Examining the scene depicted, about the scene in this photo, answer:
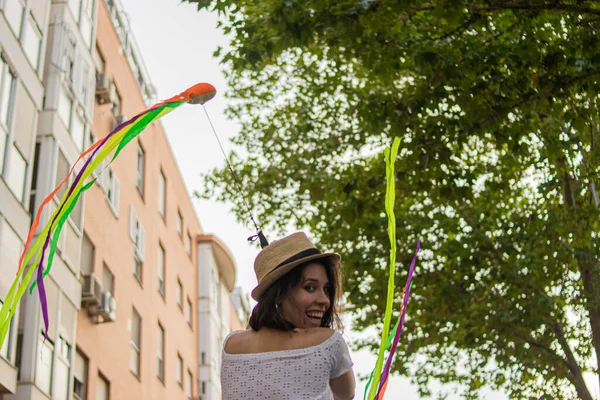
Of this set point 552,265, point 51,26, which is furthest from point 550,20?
point 51,26

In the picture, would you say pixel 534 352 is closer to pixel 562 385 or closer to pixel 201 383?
pixel 562 385

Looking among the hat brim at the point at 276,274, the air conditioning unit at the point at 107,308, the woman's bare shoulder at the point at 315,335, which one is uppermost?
the air conditioning unit at the point at 107,308

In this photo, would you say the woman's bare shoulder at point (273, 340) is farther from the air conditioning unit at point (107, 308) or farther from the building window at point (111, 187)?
the building window at point (111, 187)

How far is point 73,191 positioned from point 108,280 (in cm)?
1740

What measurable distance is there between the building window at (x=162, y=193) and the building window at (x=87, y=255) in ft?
28.2

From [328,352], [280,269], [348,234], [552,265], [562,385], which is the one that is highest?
[348,234]

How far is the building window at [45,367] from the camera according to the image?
14984 mm

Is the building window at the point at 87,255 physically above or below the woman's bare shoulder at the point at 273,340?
above

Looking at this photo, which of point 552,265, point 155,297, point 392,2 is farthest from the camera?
point 155,297

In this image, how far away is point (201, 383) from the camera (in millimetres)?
32469

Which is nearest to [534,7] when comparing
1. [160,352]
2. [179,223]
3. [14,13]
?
[14,13]

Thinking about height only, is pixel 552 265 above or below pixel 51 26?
below

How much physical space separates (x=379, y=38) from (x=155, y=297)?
16997 millimetres

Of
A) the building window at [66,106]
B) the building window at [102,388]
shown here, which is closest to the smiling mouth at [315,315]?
the building window at [66,106]
